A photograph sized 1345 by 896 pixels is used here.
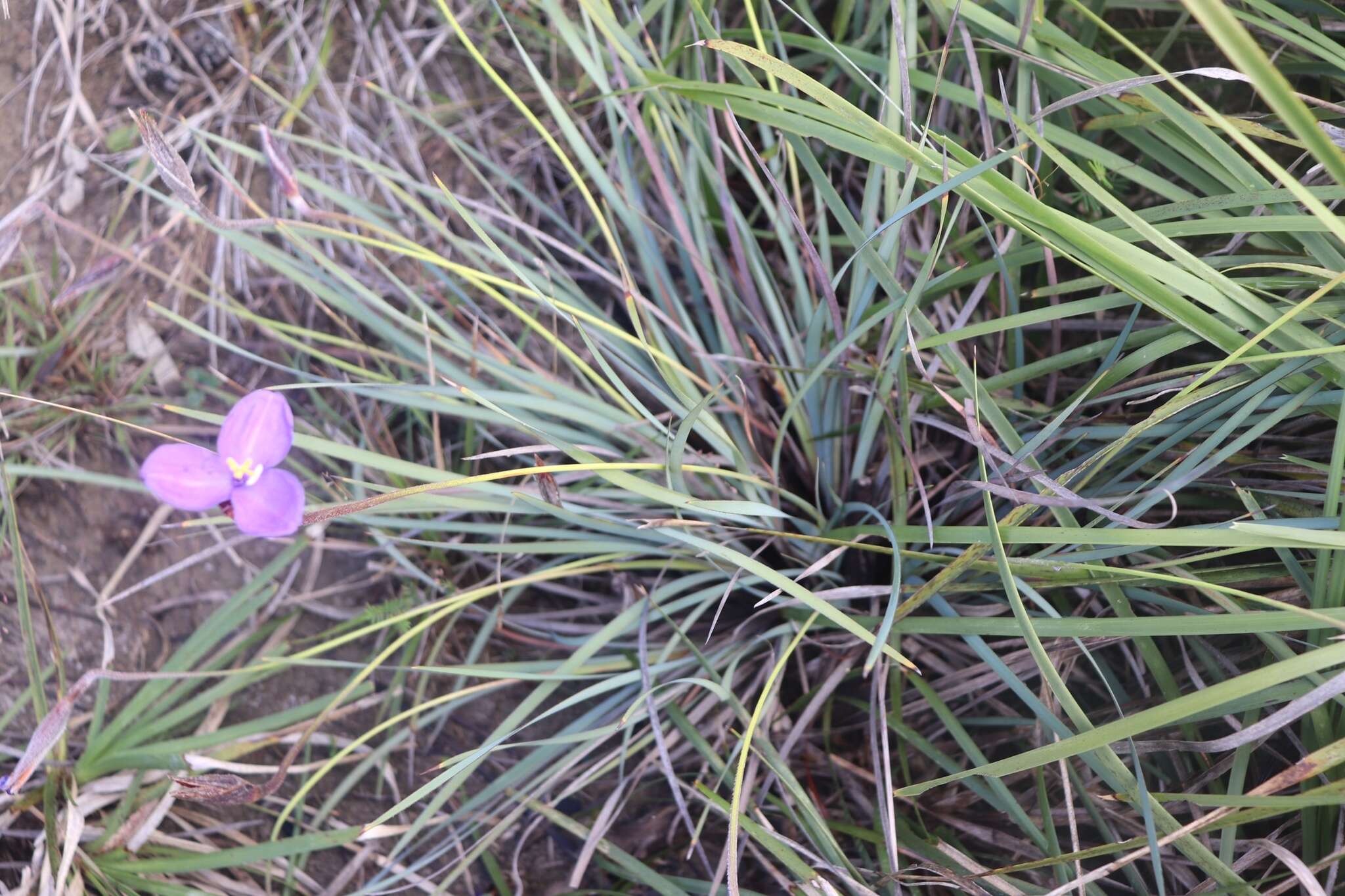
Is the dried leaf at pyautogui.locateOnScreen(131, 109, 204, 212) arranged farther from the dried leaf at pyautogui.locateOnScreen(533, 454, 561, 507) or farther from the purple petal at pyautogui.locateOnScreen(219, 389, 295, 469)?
the dried leaf at pyautogui.locateOnScreen(533, 454, 561, 507)

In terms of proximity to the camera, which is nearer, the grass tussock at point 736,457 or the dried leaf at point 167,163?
the dried leaf at point 167,163

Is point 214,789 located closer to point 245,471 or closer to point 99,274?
point 245,471

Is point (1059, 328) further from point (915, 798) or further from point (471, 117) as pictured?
point (471, 117)

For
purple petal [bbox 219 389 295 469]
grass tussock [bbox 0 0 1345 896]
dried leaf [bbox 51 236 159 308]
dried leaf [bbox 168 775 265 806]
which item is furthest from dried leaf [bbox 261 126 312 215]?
dried leaf [bbox 168 775 265 806]

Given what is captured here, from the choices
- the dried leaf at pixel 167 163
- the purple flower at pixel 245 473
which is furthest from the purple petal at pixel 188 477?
the dried leaf at pixel 167 163

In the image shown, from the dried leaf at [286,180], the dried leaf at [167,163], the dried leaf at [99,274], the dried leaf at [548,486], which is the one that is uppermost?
the dried leaf at [167,163]

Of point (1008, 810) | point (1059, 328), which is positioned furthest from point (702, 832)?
point (1059, 328)

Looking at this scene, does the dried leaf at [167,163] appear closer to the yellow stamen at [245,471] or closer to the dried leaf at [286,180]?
the dried leaf at [286,180]

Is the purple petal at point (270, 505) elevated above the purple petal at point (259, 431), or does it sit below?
below
